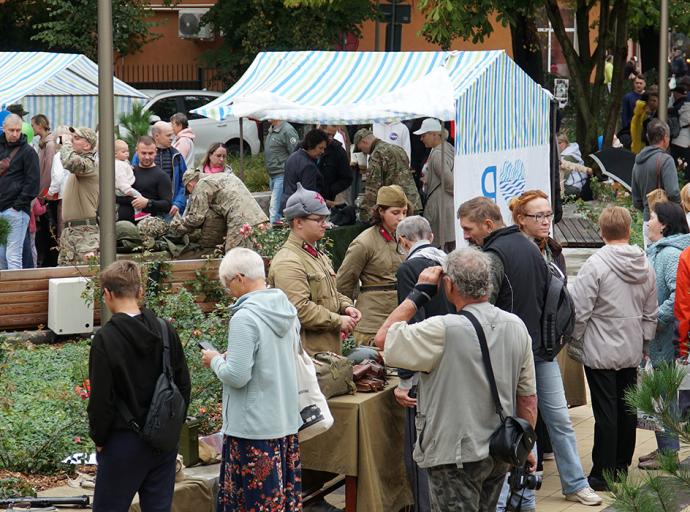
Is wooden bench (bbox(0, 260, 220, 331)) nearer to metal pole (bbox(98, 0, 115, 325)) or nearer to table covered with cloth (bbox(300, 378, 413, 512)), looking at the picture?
metal pole (bbox(98, 0, 115, 325))

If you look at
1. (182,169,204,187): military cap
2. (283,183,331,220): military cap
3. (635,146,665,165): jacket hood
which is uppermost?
(635,146,665,165): jacket hood

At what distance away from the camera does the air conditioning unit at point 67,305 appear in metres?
11.9

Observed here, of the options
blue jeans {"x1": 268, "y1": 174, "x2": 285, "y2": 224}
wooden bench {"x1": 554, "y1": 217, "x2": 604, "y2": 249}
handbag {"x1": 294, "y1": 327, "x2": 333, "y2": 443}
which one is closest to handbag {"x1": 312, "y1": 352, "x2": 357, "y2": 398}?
handbag {"x1": 294, "y1": 327, "x2": 333, "y2": 443}

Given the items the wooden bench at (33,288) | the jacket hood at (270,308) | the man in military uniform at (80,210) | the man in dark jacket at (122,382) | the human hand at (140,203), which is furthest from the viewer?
the human hand at (140,203)

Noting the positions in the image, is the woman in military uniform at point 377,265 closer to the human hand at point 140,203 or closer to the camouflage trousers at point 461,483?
the camouflage trousers at point 461,483

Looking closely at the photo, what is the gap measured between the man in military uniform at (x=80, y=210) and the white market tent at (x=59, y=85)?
4.30m

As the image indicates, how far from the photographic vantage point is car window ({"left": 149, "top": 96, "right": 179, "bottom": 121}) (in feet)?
85.7

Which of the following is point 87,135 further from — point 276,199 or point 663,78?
point 663,78

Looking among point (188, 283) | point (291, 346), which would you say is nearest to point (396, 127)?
point (188, 283)

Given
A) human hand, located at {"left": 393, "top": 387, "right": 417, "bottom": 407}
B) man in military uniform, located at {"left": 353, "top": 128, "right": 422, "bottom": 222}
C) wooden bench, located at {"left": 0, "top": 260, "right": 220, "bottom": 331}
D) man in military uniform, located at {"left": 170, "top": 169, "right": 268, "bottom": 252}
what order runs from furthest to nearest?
man in military uniform, located at {"left": 353, "top": 128, "right": 422, "bottom": 222} → wooden bench, located at {"left": 0, "top": 260, "right": 220, "bottom": 331} → man in military uniform, located at {"left": 170, "top": 169, "right": 268, "bottom": 252} → human hand, located at {"left": 393, "top": 387, "right": 417, "bottom": 407}

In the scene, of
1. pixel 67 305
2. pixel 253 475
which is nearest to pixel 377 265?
pixel 253 475

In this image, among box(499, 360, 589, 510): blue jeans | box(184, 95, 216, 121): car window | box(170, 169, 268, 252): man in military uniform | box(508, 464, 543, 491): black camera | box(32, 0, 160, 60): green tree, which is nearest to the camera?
box(508, 464, 543, 491): black camera

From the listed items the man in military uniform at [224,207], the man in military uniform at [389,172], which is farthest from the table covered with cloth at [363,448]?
the man in military uniform at [389,172]

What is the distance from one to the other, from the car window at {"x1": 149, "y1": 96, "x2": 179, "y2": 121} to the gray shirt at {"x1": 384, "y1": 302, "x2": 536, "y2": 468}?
20636 mm
